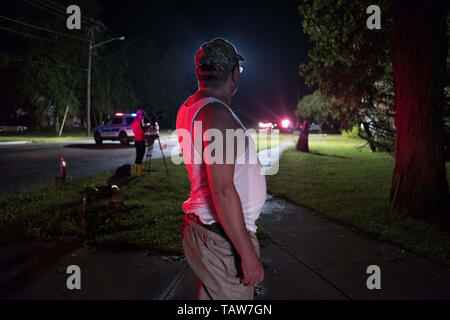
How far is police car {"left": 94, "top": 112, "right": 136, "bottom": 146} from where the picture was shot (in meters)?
22.3

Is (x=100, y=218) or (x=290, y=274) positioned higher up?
(x=100, y=218)

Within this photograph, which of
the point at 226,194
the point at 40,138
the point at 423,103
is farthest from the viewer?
the point at 40,138

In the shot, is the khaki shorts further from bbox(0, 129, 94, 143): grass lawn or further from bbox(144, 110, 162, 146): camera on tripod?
bbox(0, 129, 94, 143): grass lawn

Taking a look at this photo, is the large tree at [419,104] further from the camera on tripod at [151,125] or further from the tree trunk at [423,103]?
the camera on tripod at [151,125]

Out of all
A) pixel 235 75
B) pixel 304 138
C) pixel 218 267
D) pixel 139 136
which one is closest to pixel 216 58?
pixel 235 75

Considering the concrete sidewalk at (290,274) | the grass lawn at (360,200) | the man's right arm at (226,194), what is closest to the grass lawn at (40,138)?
the grass lawn at (360,200)

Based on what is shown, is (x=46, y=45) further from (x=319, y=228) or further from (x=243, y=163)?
(x=243, y=163)

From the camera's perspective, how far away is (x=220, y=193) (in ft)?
5.07

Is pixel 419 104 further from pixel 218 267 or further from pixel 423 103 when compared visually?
pixel 218 267

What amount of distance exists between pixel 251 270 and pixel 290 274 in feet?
7.54

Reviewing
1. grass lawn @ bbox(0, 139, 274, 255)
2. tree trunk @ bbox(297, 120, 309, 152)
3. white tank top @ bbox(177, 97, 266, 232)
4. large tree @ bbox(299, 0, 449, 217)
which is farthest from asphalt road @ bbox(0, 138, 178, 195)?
tree trunk @ bbox(297, 120, 309, 152)

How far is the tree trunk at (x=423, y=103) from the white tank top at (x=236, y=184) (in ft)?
18.1
